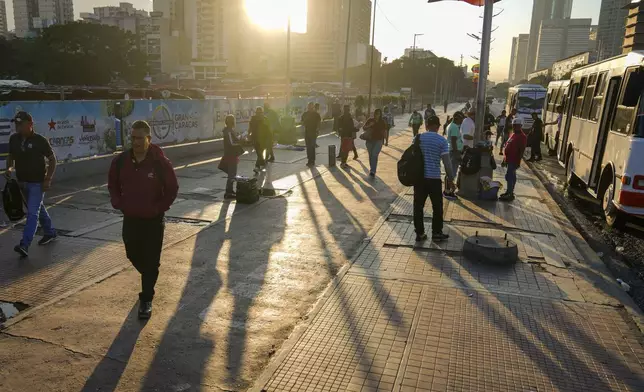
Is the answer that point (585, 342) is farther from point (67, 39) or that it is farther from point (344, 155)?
point (67, 39)

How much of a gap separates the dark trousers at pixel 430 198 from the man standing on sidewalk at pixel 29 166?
4.92 metres

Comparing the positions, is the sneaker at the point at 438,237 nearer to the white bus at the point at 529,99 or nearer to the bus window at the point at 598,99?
the bus window at the point at 598,99

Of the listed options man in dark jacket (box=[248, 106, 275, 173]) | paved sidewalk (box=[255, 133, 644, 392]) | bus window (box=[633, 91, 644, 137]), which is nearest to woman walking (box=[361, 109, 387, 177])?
man in dark jacket (box=[248, 106, 275, 173])

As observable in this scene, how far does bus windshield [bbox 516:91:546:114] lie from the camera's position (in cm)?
2897

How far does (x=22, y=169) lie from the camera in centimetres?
654

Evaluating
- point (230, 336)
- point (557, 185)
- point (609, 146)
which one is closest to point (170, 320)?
point (230, 336)

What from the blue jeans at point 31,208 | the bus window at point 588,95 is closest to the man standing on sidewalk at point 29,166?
the blue jeans at point 31,208

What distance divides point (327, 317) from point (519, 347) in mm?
1755

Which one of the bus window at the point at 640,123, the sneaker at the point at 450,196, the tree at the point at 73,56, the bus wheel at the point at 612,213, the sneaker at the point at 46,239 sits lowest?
the sneaker at the point at 46,239

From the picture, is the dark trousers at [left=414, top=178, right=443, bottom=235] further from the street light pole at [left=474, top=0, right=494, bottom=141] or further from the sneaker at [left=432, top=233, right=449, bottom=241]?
the street light pole at [left=474, top=0, right=494, bottom=141]

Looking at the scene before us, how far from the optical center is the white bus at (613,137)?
316 inches

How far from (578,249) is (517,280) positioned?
77.9 inches

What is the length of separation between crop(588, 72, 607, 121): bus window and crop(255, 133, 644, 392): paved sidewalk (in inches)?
181

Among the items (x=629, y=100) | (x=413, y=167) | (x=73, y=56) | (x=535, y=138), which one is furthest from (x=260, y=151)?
(x=73, y=56)
